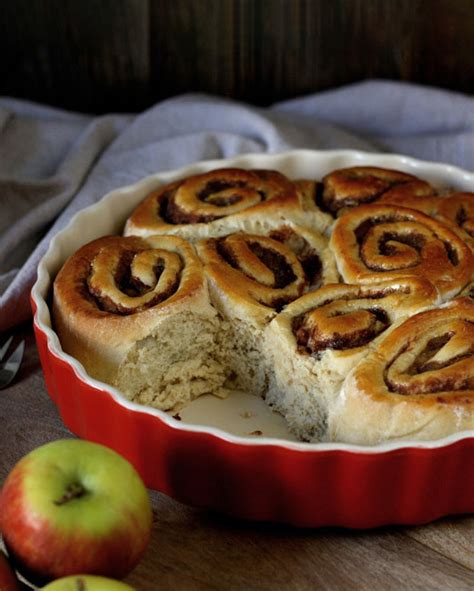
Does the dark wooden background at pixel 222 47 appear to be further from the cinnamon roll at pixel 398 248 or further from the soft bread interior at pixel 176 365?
the soft bread interior at pixel 176 365

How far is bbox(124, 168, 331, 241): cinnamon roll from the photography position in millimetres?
2596

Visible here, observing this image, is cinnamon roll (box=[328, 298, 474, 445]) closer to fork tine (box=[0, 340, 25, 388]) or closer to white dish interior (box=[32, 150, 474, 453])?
white dish interior (box=[32, 150, 474, 453])

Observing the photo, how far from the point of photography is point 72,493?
1.66m

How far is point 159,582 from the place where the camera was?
189 cm

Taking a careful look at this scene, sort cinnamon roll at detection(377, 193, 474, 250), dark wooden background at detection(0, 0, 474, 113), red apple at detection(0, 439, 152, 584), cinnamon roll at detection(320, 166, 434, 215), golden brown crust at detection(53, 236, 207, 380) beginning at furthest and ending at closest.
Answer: dark wooden background at detection(0, 0, 474, 113), cinnamon roll at detection(320, 166, 434, 215), cinnamon roll at detection(377, 193, 474, 250), golden brown crust at detection(53, 236, 207, 380), red apple at detection(0, 439, 152, 584)

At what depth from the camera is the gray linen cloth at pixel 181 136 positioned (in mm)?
3010

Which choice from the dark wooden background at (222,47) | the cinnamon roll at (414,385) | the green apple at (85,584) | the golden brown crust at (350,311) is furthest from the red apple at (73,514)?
the dark wooden background at (222,47)

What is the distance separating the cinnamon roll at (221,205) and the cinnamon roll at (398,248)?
125 mm

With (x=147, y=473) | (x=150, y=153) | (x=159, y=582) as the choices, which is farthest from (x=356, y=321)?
(x=150, y=153)

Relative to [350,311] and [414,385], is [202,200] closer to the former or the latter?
[350,311]

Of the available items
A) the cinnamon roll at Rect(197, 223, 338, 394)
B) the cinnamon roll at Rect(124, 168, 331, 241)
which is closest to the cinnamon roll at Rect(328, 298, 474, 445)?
the cinnamon roll at Rect(197, 223, 338, 394)

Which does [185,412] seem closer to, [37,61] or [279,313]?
[279,313]

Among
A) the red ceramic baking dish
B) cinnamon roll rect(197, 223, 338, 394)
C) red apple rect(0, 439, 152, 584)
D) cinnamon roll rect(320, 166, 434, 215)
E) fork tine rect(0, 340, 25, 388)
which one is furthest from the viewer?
cinnamon roll rect(320, 166, 434, 215)

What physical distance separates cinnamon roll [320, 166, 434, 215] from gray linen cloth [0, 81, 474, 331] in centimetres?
34
